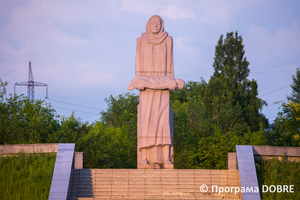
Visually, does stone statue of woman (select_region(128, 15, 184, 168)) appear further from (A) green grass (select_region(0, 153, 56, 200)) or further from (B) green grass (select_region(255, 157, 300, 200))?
(A) green grass (select_region(0, 153, 56, 200))

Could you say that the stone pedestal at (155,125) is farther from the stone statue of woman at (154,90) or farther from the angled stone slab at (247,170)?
the angled stone slab at (247,170)

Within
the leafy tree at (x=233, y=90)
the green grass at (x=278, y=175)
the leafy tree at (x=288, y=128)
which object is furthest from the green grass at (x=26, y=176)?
the leafy tree at (x=233, y=90)

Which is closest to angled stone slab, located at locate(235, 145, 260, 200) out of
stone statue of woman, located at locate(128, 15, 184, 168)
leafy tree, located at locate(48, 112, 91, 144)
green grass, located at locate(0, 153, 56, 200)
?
stone statue of woman, located at locate(128, 15, 184, 168)

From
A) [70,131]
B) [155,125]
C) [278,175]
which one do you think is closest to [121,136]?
[70,131]

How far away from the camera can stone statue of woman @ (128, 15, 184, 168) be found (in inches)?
498

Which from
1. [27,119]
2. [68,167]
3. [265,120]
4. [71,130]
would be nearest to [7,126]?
[27,119]

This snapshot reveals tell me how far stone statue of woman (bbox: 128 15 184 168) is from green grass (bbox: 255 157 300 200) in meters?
3.05

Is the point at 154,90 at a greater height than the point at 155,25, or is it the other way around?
the point at 155,25

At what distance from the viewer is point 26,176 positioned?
1102 centimetres

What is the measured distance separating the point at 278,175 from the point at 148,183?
398cm

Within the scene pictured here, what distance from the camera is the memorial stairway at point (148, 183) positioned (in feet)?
34.2

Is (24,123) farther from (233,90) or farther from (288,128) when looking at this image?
(233,90)

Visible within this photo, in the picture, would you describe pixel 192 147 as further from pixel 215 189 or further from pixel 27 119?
pixel 27 119

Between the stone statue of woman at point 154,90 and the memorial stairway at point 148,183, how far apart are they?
4.67 feet
